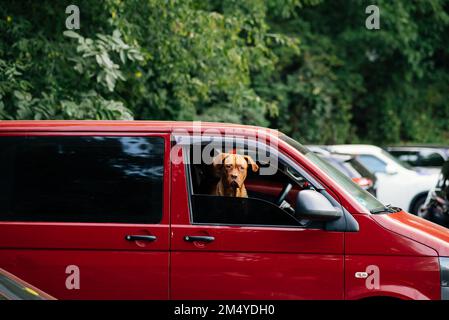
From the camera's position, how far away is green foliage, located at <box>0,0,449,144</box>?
10.2 metres

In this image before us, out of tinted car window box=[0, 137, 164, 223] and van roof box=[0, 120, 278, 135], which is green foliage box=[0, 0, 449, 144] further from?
tinted car window box=[0, 137, 164, 223]

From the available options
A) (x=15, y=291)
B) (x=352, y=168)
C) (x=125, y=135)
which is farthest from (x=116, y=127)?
(x=352, y=168)

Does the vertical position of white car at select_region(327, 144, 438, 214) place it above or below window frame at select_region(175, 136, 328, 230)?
below

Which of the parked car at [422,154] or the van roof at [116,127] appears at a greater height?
the van roof at [116,127]

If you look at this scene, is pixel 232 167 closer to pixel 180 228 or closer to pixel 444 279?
pixel 180 228

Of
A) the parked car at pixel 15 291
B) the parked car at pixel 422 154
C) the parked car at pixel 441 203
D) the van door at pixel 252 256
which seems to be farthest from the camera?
the parked car at pixel 422 154

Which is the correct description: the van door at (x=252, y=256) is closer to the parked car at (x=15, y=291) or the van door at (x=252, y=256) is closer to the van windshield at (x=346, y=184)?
the van windshield at (x=346, y=184)

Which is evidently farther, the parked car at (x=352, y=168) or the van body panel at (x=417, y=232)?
the parked car at (x=352, y=168)

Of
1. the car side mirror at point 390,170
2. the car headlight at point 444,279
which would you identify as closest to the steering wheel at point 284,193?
the car headlight at point 444,279

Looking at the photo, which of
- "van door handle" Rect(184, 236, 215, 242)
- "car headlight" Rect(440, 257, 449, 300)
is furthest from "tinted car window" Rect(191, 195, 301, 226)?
"car headlight" Rect(440, 257, 449, 300)

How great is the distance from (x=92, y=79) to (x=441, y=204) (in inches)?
208

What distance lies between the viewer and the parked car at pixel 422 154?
18438 mm

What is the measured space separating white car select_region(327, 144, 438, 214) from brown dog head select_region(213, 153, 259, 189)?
9.90 meters
